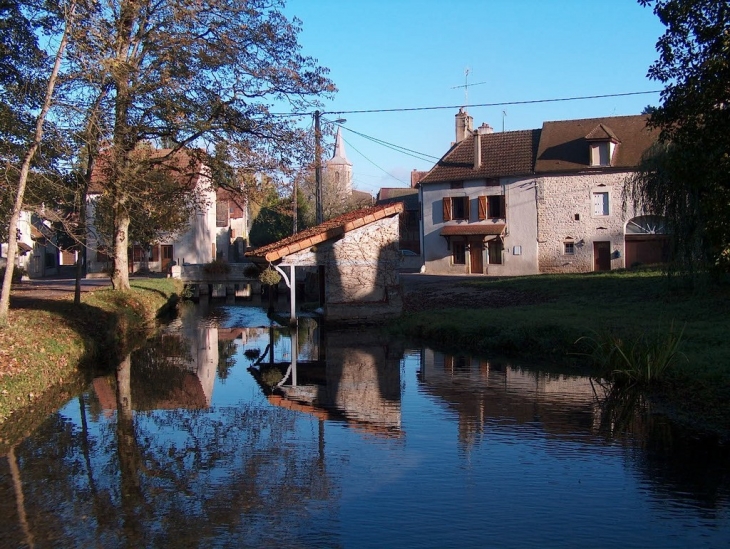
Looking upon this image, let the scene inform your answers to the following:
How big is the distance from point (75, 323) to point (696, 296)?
1632cm

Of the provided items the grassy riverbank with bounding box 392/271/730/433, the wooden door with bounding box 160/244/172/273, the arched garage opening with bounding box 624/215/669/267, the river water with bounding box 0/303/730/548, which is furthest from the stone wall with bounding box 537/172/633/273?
the river water with bounding box 0/303/730/548

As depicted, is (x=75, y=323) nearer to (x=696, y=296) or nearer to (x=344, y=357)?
(x=344, y=357)

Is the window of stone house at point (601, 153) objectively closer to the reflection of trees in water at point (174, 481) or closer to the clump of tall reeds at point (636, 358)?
the clump of tall reeds at point (636, 358)

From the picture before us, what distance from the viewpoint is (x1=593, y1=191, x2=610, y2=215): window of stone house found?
41103mm

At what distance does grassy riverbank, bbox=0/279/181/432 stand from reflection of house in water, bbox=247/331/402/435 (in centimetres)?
351

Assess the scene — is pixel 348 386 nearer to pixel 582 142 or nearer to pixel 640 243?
pixel 640 243

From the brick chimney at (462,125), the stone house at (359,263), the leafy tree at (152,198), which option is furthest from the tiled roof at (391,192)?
the stone house at (359,263)

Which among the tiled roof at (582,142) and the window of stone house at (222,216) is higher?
the tiled roof at (582,142)

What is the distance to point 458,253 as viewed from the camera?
44.7 m

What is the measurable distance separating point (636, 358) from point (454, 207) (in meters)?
32.8

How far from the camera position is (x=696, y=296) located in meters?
21.0

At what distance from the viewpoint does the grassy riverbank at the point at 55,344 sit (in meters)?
11.3

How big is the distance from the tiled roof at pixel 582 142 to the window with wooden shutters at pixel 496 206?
275 cm

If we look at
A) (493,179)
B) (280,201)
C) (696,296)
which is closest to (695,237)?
(696,296)
